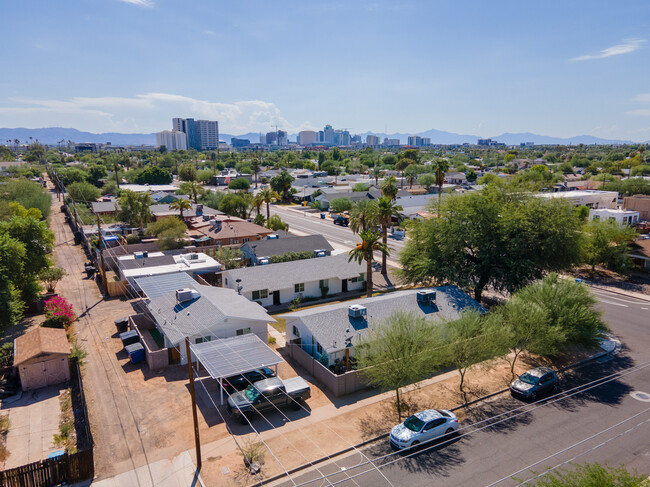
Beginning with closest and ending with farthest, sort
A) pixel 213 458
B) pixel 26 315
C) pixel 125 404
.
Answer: pixel 213 458 → pixel 125 404 → pixel 26 315

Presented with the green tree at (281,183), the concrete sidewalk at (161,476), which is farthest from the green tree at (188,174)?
the concrete sidewalk at (161,476)

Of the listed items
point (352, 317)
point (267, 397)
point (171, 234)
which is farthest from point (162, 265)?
point (267, 397)

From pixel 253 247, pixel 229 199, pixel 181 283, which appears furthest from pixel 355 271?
pixel 229 199

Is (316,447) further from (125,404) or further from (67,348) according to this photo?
(67,348)

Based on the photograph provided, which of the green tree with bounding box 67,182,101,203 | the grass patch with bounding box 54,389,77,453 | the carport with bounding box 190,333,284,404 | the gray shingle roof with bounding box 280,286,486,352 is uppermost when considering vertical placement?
the green tree with bounding box 67,182,101,203

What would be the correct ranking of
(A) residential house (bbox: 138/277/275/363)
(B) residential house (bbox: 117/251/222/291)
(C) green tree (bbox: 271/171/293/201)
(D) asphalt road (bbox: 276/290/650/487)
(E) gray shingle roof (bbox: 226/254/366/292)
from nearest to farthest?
(D) asphalt road (bbox: 276/290/650/487)
(A) residential house (bbox: 138/277/275/363)
(E) gray shingle roof (bbox: 226/254/366/292)
(B) residential house (bbox: 117/251/222/291)
(C) green tree (bbox: 271/171/293/201)

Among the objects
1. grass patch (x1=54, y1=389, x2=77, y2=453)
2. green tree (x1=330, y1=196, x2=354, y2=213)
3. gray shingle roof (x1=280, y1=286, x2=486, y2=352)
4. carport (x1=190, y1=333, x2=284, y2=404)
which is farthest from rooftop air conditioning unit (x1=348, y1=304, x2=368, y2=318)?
green tree (x1=330, y1=196, x2=354, y2=213)

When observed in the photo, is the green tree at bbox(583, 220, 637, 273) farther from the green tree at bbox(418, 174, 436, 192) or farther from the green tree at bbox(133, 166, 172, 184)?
the green tree at bbox(133, 166, 172, 184)
